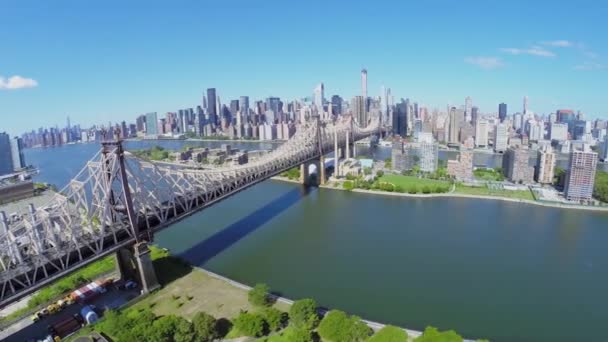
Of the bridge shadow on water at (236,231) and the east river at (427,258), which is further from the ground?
the bridge shadow on water at (236,231)

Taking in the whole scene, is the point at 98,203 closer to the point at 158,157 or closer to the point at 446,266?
the point at 446,266

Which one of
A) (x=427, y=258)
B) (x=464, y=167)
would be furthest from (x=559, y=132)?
(x=427, y=258)

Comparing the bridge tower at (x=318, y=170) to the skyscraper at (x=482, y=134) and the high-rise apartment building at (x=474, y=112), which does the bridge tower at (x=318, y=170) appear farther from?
the high-rise apartment building at (x=474, y=112)

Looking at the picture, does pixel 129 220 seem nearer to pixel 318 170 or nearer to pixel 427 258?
pixel 427 258

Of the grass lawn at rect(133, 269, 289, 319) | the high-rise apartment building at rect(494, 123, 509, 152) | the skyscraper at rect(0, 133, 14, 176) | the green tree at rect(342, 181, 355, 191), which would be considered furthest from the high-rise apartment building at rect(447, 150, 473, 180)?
the skyscraper at rect(0, 133, 14, 176)

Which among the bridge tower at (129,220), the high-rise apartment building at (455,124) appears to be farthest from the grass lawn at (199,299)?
the high-rise apartment building at (455,124)

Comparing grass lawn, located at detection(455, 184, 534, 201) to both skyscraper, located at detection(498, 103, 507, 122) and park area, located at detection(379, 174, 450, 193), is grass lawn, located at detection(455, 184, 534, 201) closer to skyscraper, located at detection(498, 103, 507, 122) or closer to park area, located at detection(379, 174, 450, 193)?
park area, located at detection(379, 174, 450, 193)

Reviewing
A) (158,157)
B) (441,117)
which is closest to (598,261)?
(158,157)
